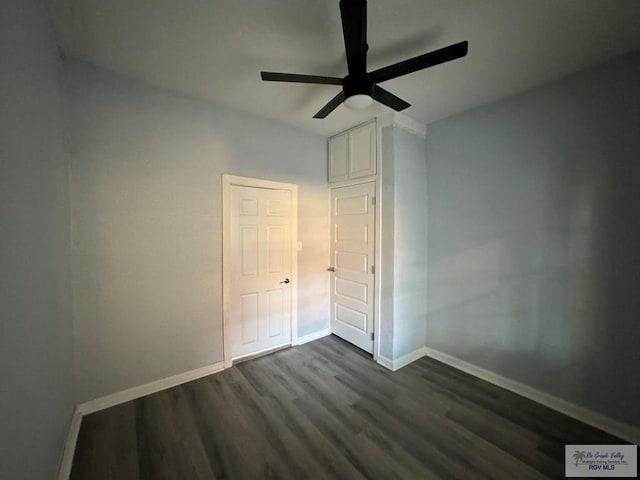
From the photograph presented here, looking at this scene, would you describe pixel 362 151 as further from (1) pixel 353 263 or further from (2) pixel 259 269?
(2) pixel 259 269

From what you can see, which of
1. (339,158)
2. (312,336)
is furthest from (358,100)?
(312,336)

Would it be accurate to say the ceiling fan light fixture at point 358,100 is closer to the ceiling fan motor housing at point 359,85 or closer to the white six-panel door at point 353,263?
the ceiling fan motor housing at point 359,85

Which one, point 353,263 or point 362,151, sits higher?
point 362,151

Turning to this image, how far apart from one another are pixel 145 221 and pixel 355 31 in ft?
6.91

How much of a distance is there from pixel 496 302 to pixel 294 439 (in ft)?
7.03

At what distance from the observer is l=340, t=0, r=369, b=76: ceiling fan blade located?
1.11 metres

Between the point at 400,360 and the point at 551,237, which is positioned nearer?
the point at 551,237

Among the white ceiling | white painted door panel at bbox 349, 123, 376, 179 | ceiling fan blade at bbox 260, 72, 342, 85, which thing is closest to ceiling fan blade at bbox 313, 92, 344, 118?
ceiling fan blade at bbox 260, 72, 342, 85

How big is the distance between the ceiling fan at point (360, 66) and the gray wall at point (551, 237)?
1.28 meters

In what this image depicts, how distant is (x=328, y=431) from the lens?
1.79 meters

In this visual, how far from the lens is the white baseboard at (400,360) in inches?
103

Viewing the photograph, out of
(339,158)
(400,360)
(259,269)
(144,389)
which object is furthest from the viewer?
(339,158)

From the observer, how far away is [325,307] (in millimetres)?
3381

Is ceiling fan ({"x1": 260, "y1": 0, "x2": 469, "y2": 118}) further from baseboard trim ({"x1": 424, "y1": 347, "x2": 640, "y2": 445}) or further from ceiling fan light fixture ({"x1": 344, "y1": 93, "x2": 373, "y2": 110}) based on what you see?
baseboard trim ({"x1": 424, "y1": 347, "x2": 640, "y2": 445})
